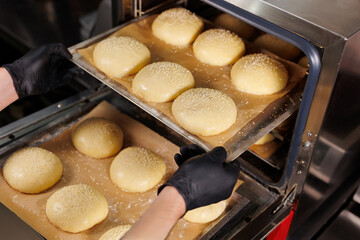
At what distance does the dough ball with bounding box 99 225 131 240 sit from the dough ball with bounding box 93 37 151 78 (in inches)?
23.0

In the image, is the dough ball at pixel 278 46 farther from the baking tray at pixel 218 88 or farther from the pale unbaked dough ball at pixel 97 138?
the pale unbaked dough ball at pixel 97 138

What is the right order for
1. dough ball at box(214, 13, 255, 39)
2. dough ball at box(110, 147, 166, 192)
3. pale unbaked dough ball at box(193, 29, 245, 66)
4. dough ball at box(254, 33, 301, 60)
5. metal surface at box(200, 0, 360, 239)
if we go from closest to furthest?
metal surface at box(200, 0, 360, 239), dough ball at box(110, 147, 166, 192), pale unbaked dough ball at box(193, 29, 245, 66), dough ball at box(254, 33, 301, 60), dough ball at box(214, 13, 255, 39)

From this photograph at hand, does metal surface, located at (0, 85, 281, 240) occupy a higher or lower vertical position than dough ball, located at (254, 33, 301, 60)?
lower

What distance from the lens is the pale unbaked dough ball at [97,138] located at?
5.63 feet

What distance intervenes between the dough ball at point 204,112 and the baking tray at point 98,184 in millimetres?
342

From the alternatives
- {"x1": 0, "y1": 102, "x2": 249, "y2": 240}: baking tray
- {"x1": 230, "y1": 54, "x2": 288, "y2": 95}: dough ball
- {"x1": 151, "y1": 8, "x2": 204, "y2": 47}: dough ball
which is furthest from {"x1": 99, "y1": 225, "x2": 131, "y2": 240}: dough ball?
{"x1": 151, "y1": 8, "x2": 204, "y2": 47}: dough ball

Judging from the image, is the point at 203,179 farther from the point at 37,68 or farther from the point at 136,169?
the point at 37,68

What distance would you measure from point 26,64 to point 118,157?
527 mm

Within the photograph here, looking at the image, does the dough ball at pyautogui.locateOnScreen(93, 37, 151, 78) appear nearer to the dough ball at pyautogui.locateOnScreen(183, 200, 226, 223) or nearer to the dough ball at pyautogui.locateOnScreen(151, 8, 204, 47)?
the dough ball at pyautogui.locateOnScreen(151, 8, 204, 47)

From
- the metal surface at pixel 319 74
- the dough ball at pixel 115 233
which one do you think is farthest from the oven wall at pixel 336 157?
the dough ball at pixel 115 233

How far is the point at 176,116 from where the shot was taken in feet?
4.71

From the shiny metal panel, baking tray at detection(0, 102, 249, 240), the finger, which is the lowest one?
baking tray at detection(0, 102, 249, 240)

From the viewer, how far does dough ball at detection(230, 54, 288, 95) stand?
1.55 meters

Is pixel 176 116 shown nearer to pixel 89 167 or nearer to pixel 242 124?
pixel 242 124
